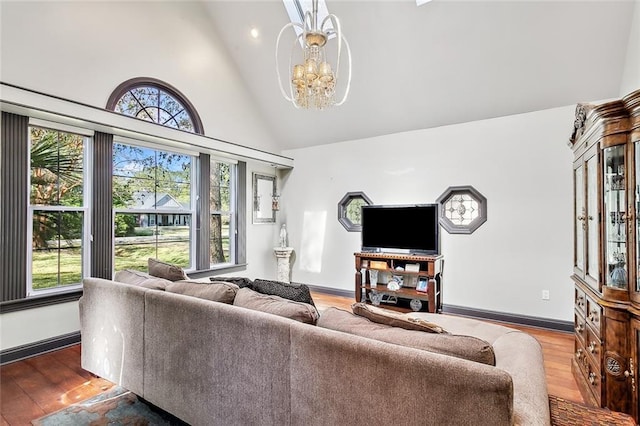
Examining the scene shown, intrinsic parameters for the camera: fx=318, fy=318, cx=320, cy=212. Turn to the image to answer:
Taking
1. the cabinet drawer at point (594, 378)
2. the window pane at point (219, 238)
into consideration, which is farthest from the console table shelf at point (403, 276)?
the window pane at point (219, 238)

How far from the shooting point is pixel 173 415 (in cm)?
199

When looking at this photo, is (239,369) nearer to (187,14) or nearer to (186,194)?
(186,194)

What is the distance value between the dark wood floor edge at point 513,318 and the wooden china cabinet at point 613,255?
1.62 metres

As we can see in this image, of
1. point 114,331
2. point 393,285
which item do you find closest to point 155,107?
point 114,331

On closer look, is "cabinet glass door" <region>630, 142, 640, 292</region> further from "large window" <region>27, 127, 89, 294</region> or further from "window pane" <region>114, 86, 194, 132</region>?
"large window" <region>27, 127, 89, 294</region>

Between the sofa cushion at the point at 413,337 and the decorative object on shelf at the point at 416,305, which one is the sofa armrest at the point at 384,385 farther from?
the decorative object on shelf at the point at 416,305

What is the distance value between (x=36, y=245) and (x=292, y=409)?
3125 mm

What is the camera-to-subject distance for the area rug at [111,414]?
2002 millimetres

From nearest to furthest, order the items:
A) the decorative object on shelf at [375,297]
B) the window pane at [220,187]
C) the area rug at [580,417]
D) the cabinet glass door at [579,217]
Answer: the area rug at [580,417] → the cabinet glass door at [579,217] → the decorative object on shelf at [375,297] → the window pane at [220,187]

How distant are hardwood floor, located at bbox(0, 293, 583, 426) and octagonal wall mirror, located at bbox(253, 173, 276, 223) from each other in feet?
10.3

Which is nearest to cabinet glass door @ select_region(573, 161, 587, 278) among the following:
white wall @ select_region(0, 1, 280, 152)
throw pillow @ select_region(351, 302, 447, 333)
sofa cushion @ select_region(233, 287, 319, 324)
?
throw pillow @ select_region(351, 302, 447, 333)

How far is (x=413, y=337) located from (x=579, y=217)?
222 centimetres

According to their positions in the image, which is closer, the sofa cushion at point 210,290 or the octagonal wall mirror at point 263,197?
the sofa cushion at point 210,290

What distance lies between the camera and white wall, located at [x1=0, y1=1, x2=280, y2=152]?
2835 millimetres
